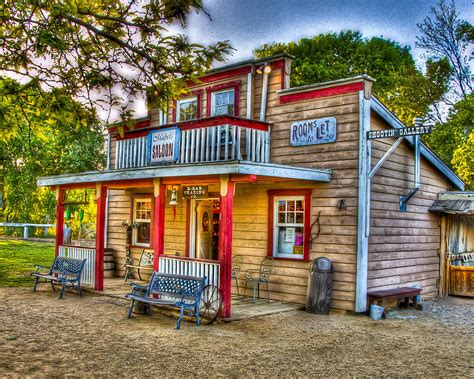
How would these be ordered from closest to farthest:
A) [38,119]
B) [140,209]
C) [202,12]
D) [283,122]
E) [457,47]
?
[202,12] → [38,119] → [283,122] → [140,209] → [457,47]

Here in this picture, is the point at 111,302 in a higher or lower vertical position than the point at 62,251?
lower

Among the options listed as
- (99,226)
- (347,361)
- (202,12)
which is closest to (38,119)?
(202,12)

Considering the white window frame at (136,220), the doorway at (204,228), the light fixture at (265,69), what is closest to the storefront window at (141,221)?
the white window frame at (136,220)

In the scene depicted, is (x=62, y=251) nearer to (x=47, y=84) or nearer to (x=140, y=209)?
(x=140, y=209)

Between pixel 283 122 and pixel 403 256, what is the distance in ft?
13.7

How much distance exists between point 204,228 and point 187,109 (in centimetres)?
326

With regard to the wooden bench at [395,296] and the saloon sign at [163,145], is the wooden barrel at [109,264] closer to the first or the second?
the saloon sign at [163,145]

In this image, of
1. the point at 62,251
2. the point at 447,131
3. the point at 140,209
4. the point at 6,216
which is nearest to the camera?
the point at 62,251

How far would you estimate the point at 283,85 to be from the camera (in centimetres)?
1220

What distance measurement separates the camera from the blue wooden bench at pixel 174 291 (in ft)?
30.1

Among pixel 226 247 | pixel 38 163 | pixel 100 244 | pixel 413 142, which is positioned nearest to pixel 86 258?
pixel 100 244

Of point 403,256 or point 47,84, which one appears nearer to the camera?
point 47,84

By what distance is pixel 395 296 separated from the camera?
10914 millimetres

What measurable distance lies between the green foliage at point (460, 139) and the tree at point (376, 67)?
87.8 inches
